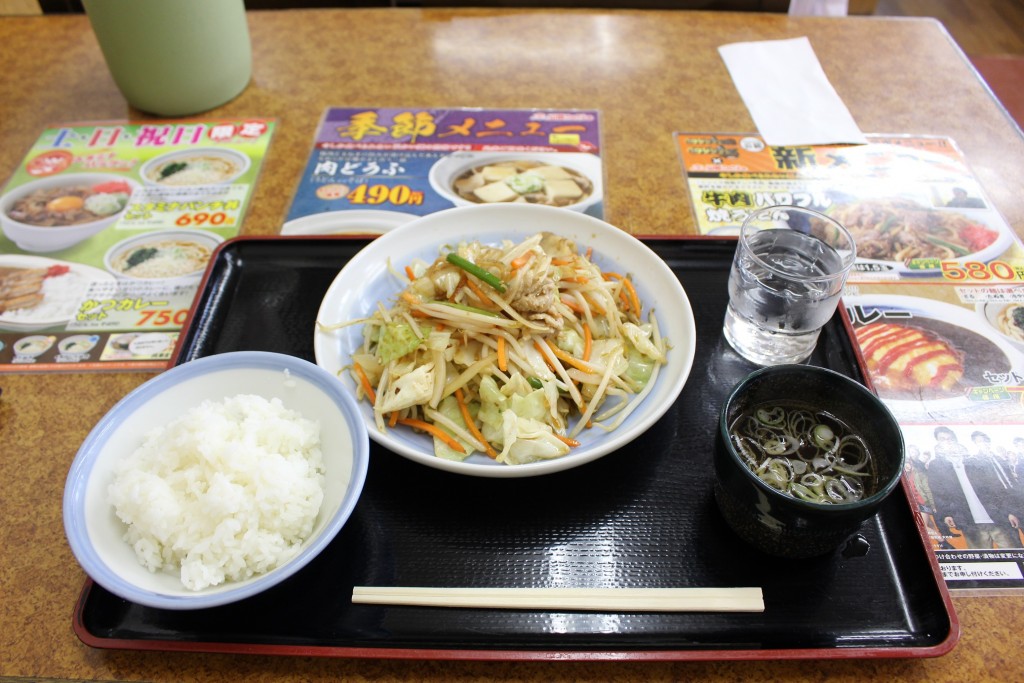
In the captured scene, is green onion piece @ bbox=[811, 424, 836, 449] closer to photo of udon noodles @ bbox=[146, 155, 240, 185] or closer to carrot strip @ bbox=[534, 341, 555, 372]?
carrot strip @ bbox=[534, 341, 555, 372]

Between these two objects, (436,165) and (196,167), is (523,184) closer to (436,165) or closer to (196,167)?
(436,165)

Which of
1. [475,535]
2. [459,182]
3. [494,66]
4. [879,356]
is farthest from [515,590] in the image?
[494,66]

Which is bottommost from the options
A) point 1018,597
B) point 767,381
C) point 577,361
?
point 1018,597

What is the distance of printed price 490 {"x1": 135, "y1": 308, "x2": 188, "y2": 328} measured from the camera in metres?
1.76

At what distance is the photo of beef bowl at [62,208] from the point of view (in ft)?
6.57

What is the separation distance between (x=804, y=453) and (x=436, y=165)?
1461 mm

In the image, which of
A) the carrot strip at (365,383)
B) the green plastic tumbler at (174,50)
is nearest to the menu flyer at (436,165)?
the green plastic tumbler at (174,50)

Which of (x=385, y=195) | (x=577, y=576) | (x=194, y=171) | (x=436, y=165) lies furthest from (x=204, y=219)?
(x=577, y=576)

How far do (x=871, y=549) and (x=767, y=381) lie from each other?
345mm

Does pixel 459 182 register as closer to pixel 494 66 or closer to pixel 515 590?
pixel 494 66

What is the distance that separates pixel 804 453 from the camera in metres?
1.22

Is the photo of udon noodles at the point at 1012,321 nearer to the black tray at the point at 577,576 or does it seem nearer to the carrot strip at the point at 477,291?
the black tray at the point at 577,576

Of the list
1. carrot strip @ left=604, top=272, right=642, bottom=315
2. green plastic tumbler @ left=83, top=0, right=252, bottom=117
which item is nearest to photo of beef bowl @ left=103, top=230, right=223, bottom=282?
green plastic tumbler @ left=83, top=0, right=252, bottom=117

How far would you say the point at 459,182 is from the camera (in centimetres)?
216
